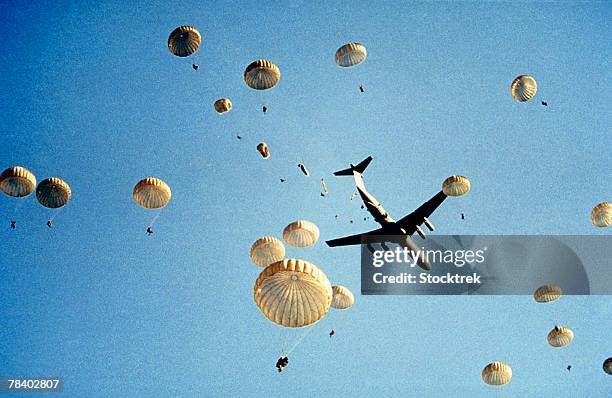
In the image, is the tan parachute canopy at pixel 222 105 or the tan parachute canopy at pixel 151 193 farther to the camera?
the tan parachute canopy at pixel 222 105

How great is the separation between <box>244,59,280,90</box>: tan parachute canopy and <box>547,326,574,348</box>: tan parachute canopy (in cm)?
2046

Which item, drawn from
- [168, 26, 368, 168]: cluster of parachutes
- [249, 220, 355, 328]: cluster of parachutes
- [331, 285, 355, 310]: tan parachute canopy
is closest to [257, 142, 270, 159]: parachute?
[168, 26, 368, 168]: cluster of parachutes

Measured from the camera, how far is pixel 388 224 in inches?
1884

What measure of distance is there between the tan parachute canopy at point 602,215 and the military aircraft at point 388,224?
14835 mm

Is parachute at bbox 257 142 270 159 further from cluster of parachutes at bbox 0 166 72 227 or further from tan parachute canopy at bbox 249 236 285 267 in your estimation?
cluster of parachutes at bbox 0 166 72 227

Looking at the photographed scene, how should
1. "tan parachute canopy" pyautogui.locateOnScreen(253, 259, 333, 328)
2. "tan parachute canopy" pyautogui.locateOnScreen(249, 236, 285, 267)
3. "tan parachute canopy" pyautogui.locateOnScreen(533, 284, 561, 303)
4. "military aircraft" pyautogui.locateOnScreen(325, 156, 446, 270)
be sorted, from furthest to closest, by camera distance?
1. "military aircraft" pyautogui.locateOnScreen(325, 156, 446, 270)
2. "tan parachute canopy" pyautogui.locateOnScreen(533, 284, 561, 303)
3. "tan parachute canopy" pyautogui.locateOnScreen(249, 236, 285, 267)
4. "tan parachute canopy" pyautogui.locateOnScreen(253, 259, 333, 328)

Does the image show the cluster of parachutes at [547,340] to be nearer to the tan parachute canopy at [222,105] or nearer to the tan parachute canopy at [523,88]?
the tan parachute canopy at [523,88]

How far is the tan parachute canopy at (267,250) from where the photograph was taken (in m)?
29.1

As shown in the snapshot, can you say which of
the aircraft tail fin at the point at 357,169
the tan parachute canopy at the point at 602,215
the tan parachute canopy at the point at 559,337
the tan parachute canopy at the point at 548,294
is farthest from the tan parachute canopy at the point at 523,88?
the aircraft tail fin at the point at 357,169

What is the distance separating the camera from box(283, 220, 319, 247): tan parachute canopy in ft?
96.8

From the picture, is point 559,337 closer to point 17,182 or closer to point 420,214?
point 420,214

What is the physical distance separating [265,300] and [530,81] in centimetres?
2104

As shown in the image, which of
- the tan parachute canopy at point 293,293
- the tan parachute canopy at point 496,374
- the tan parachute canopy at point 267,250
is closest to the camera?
the tan parachute canopy at point 293,293

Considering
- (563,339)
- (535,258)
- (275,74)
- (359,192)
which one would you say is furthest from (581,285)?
(275,74)
